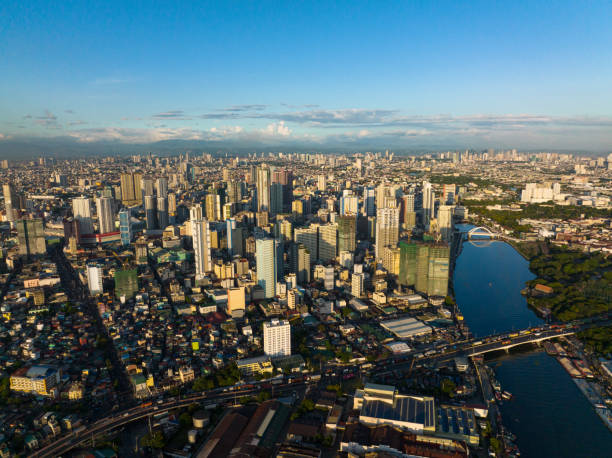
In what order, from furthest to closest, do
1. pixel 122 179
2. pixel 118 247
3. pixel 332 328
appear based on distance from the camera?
1. pixel 122 179
2. pixel 118 247
3. pixel 332 328

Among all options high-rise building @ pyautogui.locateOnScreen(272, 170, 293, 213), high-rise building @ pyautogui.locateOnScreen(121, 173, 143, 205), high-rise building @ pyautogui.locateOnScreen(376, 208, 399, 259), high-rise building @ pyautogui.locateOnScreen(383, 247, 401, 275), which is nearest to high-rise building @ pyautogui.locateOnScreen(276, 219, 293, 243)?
high-rise building @ pyautogui.locateOnScreen(376, 208, 399, 259)

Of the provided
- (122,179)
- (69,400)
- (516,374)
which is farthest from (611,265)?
(122,179)

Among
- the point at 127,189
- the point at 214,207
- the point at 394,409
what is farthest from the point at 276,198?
the point at 394,409

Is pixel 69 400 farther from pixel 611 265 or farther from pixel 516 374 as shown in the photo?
pixel 611 265

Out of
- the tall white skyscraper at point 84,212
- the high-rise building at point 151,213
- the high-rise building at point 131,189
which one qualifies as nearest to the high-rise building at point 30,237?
the tall white skyscraper at point 84,212

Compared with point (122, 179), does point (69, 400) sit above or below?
below

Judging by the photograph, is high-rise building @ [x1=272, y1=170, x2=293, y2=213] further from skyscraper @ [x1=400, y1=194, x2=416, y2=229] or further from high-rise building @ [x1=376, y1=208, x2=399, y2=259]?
high-rise building @ [x1=376, y1=208, x2=399, y2=259]
